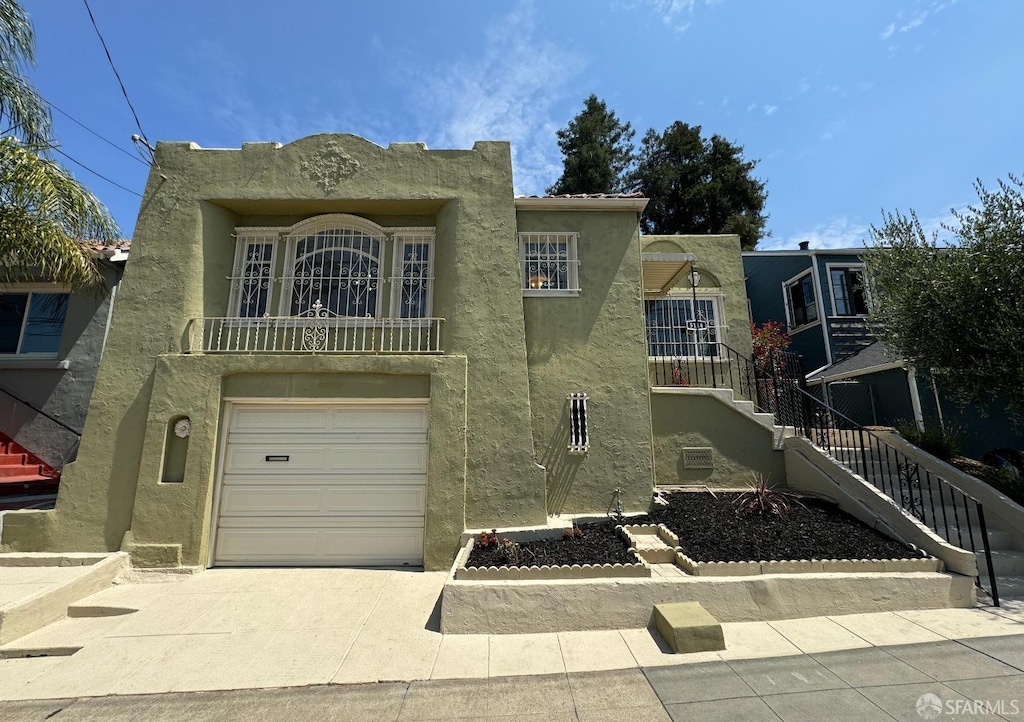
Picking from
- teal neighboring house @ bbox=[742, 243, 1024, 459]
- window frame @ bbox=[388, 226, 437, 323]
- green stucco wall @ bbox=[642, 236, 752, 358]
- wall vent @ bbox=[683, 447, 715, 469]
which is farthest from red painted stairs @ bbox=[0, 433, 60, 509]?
teal neighboring house @ bbox=[742, 243, 1024, 459]

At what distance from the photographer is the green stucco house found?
6609mm

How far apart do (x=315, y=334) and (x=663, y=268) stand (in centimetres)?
685

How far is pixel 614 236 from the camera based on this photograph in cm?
832

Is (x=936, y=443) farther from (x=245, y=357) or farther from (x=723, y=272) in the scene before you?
(x=245, y=357)

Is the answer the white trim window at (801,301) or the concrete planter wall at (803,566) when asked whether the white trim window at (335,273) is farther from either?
the white trim window at (801,301)

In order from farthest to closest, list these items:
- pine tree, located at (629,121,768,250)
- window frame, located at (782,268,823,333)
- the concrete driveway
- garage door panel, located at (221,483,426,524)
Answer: pine tree, located at (629,121,768,250), window frame, located at (782,268,823,333), garage door panel, located at (221,483,426,524), the concrete driveway

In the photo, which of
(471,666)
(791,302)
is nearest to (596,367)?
(471,666)

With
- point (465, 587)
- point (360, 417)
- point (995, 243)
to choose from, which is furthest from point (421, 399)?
point (995, 243)

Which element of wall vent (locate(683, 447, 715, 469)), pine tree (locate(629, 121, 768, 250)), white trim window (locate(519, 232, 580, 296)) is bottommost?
wall vent (locate(683, 447, 715, 469))

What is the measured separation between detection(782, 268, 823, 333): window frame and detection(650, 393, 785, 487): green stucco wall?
28.9ft

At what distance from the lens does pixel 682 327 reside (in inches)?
438

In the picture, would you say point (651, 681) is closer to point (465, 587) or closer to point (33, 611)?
point (465, 587)

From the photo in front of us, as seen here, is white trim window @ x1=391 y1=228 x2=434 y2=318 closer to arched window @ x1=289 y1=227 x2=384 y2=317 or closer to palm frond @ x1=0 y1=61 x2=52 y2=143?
arched window @ x1=289 y1=227 x2=384 y2=317

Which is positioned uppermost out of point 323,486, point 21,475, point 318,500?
point 21,475
